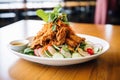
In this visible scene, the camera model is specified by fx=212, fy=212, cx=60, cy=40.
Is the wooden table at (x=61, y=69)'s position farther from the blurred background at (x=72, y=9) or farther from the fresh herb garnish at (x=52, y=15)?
the blurred background at (x=72, y=9)

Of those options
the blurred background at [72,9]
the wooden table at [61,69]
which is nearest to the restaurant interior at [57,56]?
the wooden table at [61,69]

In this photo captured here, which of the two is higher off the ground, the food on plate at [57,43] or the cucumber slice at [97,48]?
the food on plate at [57,43]

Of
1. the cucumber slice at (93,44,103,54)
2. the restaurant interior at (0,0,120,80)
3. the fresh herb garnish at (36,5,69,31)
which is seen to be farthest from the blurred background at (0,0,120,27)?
the fresh herb garnish at (36,5,69,31)

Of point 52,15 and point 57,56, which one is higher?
point 52,15

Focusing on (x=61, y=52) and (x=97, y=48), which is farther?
(x=97, y=48)

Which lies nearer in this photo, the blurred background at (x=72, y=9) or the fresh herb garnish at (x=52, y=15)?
the fresh herb garnish at (x=52, y=15)

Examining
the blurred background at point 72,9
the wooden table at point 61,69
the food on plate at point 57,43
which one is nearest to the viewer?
the wooden table at point 61,69

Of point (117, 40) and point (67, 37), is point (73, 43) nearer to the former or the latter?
point (67, 37)

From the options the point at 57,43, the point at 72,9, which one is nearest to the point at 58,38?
the point at 57,43

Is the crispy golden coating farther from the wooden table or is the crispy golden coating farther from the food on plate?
the wooden table

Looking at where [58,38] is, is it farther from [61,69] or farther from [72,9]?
[72,9]
